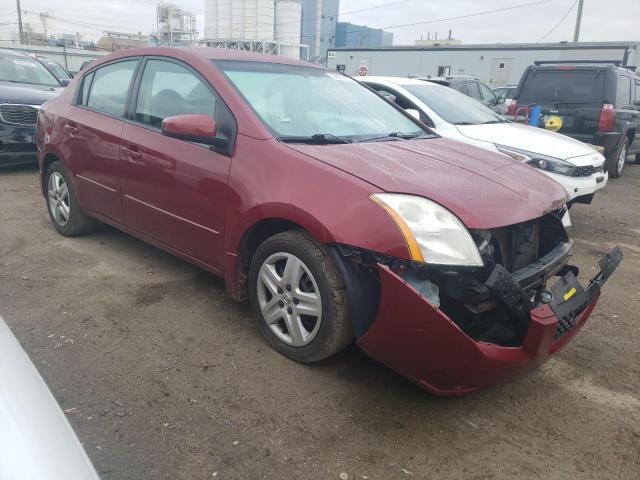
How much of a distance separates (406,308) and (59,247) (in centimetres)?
344

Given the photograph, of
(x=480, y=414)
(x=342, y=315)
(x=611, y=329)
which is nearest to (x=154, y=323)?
(x=342, y=315)

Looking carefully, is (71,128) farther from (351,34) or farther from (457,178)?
(351,34)

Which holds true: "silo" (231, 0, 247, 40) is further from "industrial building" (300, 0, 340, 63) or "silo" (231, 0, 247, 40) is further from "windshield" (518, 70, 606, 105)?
"windshield" (518, 70, 606, 105)

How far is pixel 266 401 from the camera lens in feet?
8.42

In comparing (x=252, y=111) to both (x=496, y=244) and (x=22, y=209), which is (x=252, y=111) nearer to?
(x=496, y=244)

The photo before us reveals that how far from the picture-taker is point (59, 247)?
4.52 metres

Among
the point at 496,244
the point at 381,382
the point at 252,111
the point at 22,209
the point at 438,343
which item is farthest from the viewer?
the point at 22,209

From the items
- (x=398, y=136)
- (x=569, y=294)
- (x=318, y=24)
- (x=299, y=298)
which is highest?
(x=318, y=24)

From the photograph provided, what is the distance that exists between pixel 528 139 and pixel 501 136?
11.7 inches

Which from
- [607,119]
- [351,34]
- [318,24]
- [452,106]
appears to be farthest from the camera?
[351,34]

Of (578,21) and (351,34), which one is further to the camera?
(351,34)

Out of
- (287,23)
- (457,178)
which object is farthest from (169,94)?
(287,23)

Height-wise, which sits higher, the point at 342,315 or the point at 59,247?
the point at 342,315

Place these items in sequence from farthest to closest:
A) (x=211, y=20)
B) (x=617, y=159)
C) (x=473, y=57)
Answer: (x=211, y=20), (x=473, y=57), (x=617, y=159)
